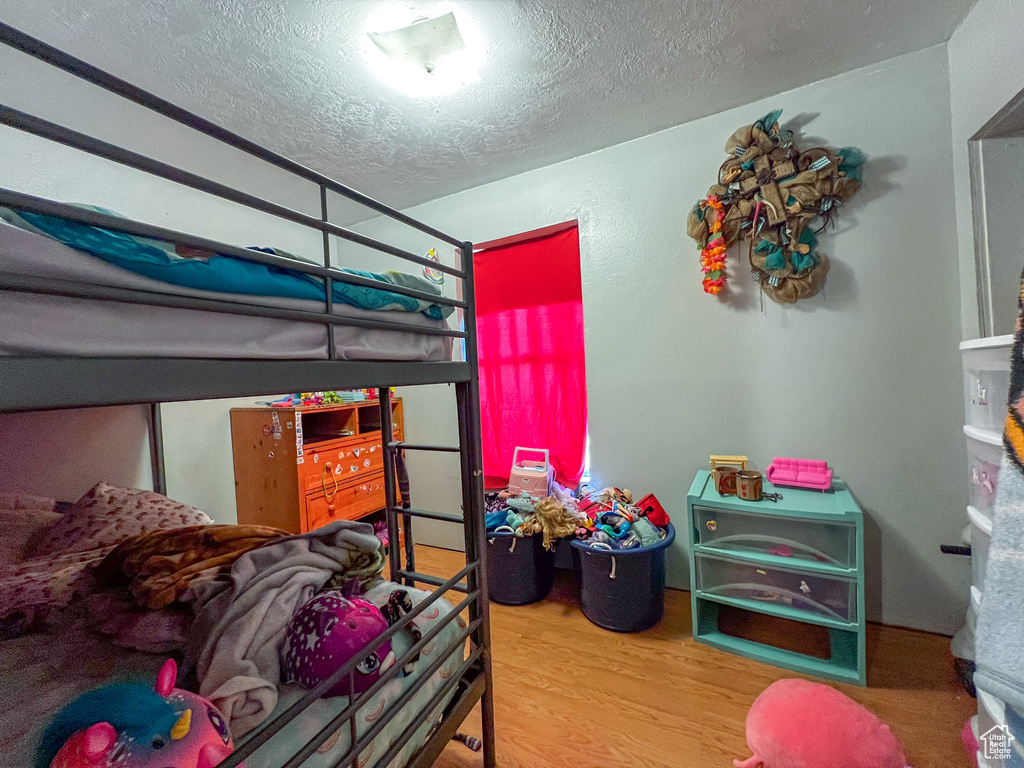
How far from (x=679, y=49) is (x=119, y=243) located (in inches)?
76.8

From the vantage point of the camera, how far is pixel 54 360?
480 millimetres

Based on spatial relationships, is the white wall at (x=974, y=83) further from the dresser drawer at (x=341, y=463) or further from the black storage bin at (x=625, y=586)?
the dresser drawer at (x=341, y=463)

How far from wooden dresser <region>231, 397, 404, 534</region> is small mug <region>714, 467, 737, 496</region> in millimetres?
2066

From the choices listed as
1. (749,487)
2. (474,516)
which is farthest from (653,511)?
(474,516)

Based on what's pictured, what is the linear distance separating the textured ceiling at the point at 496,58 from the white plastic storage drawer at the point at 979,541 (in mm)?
1732

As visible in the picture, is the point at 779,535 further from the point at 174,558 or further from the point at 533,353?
the point at 174,558

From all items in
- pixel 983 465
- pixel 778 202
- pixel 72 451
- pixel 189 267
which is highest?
pixel 778 202

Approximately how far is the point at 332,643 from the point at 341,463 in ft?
5.99

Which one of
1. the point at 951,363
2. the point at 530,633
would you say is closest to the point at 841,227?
the point at 951,363

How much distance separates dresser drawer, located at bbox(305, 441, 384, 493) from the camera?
231 centimetres

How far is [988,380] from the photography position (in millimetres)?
1158

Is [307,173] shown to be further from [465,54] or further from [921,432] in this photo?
[921,432]

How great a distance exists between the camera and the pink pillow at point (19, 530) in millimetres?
1372

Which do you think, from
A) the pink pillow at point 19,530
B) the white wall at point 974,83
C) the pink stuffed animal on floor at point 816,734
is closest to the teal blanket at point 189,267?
the pink pillow at point 19,530
